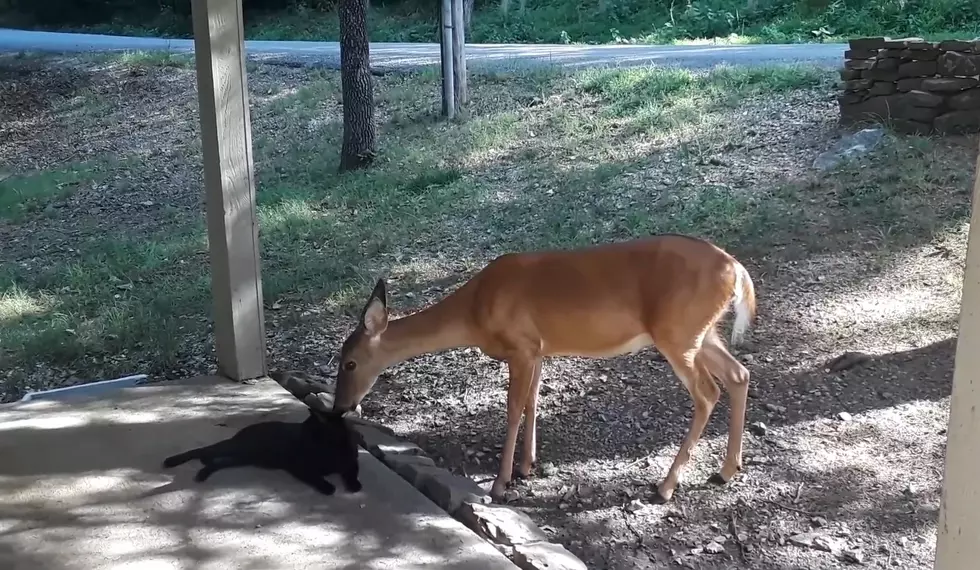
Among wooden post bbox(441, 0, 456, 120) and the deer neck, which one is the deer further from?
wooden post bbox(441, 0, 456, 120)

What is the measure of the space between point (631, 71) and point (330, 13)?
17817mm

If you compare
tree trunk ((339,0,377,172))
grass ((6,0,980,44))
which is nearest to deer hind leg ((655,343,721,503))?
tree trunk ((339,0,377,172))

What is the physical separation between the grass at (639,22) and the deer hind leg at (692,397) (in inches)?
557

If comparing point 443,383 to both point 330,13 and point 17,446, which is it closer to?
point 17,446

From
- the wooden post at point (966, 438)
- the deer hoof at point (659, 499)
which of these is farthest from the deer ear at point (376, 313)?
the wooden post at point (966, 438)

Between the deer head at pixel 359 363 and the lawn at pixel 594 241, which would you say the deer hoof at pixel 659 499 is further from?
the deer head at pixel 359 363

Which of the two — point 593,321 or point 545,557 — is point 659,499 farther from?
point 545,557

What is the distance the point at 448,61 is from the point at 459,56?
0.19 m

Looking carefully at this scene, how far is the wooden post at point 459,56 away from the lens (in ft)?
39.2

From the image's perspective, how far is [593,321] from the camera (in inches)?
178

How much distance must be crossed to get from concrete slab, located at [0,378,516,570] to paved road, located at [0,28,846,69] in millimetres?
9854

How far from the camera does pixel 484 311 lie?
463 centimetres

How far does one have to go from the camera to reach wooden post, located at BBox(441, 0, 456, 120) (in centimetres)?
1187

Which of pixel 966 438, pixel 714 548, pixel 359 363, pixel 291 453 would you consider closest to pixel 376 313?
pixel 359 363
